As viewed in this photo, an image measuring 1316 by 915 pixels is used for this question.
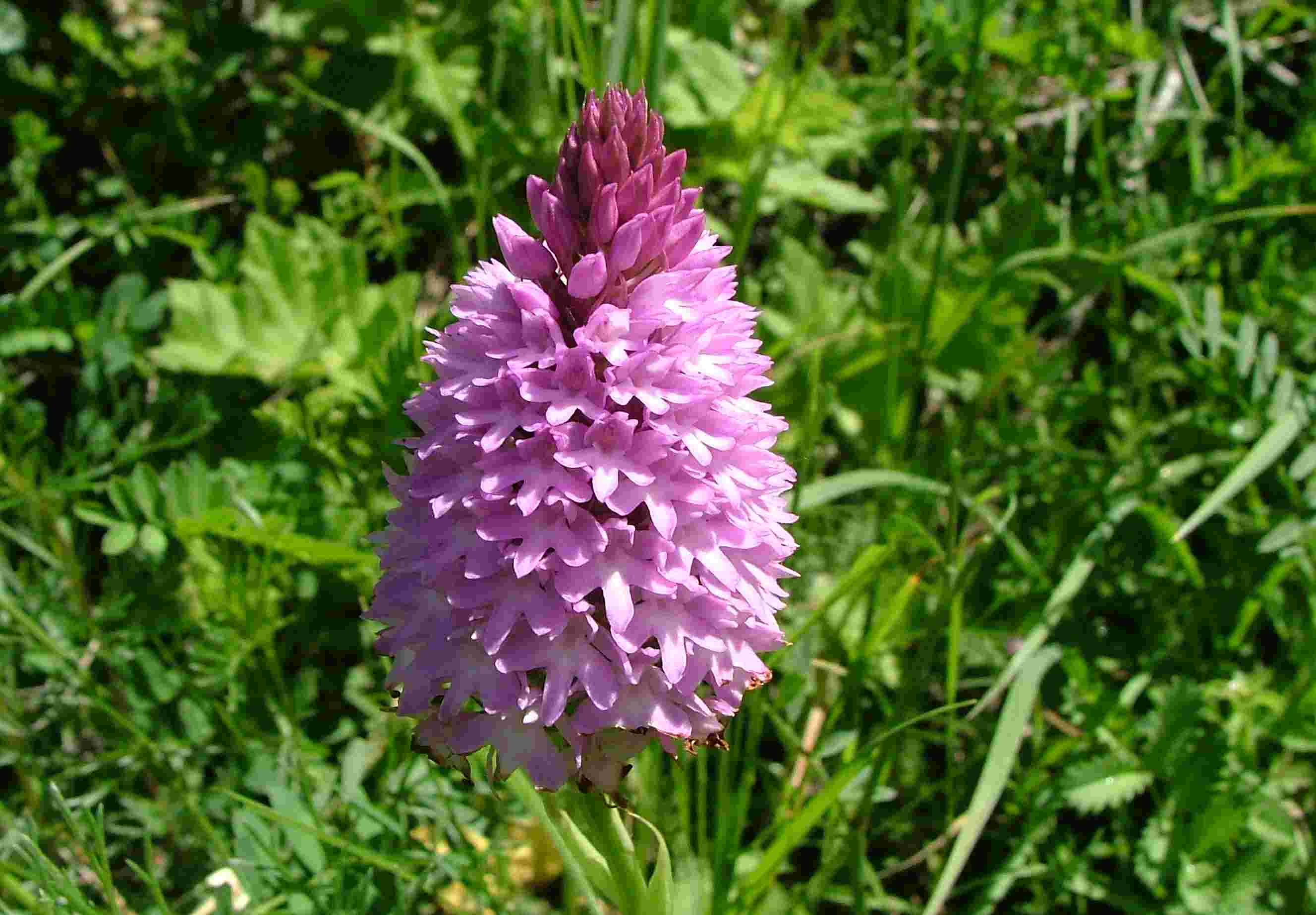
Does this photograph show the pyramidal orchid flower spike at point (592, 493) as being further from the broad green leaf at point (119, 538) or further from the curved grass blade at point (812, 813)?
the broad green leaf at point (119, 538)

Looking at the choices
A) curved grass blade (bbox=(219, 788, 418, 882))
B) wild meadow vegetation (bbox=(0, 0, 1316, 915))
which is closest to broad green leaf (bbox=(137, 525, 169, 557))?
wild meadow vegetation (bbox=(0, 0, 1316, 915))

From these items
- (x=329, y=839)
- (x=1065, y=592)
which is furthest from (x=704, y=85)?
(x=329, y=839)

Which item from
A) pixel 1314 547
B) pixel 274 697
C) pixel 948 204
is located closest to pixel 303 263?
pixel 274 697

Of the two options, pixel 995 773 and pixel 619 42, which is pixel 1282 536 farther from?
→ pixel 619 42

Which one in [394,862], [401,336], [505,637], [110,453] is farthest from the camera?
[110,453]

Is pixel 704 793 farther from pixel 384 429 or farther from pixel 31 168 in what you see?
pixel 31 168

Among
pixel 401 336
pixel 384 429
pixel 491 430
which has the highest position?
pixel 491 430

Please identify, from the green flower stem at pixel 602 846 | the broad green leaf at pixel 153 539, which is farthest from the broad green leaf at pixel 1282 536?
the broad green leaf at pixel 153 539
